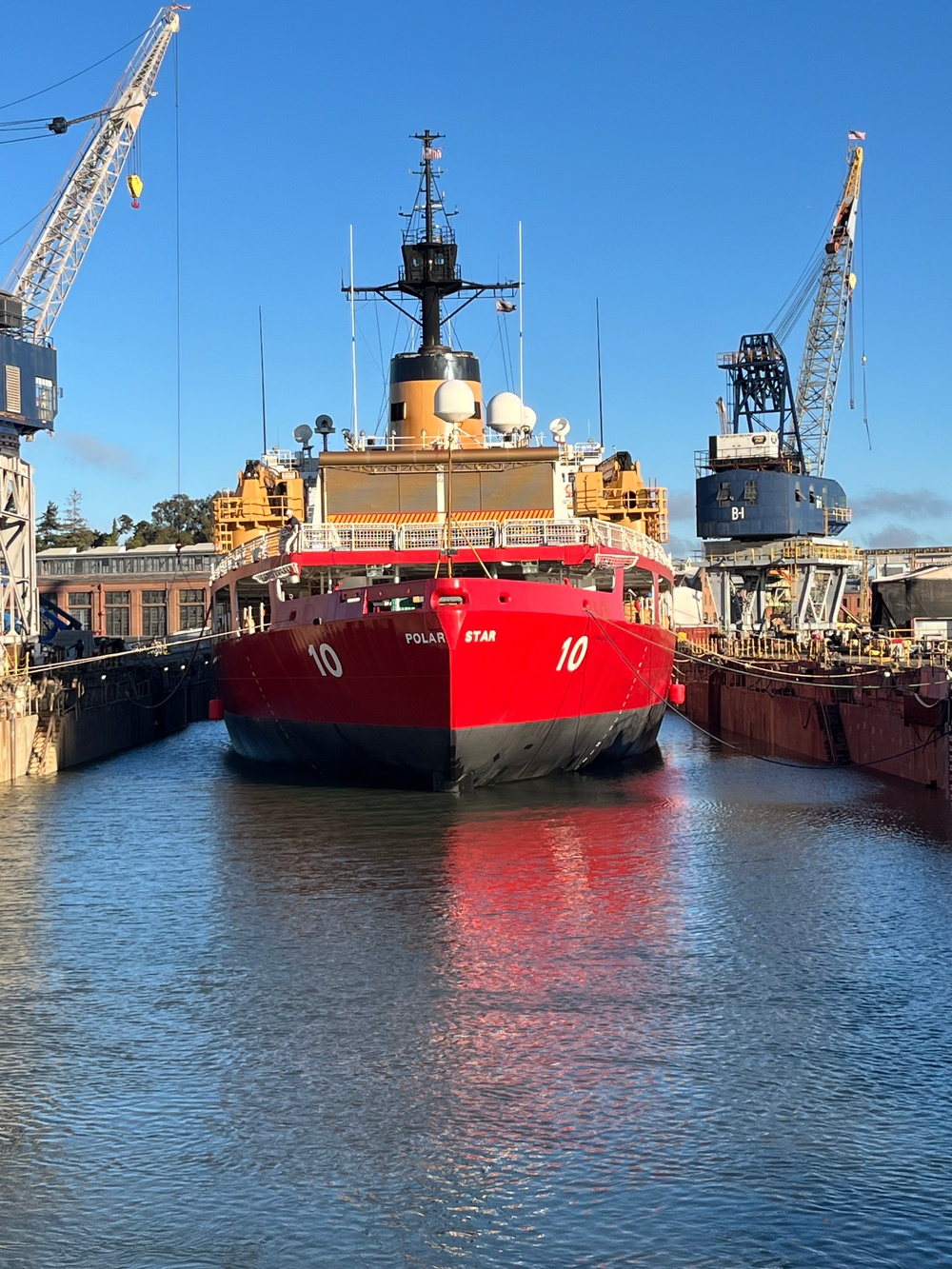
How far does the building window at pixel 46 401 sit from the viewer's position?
211 feet

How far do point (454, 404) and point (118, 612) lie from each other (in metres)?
79.3

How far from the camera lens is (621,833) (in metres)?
30.5

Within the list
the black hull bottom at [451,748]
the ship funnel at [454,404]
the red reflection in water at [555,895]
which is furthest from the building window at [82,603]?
the red reflection in water at [555,895]

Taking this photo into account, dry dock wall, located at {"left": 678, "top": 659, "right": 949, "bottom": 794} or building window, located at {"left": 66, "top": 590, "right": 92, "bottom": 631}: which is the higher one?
building window, located at {"left": 66, "top": 590, "right": 92, "bottom": 631}

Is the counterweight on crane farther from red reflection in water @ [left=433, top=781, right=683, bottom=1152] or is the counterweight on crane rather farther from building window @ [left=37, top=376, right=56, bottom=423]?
red reflection in water @ [left=433, top=781, right=683, bottom=1152]

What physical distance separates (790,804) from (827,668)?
1355 centimetres

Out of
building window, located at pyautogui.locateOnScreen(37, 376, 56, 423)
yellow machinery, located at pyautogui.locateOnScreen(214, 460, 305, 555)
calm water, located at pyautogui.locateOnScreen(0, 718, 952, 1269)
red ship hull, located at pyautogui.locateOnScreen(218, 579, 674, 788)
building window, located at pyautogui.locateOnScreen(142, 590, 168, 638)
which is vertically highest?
building window, located at pyautogui.locateOnScreen(37, 376, 56, 423)

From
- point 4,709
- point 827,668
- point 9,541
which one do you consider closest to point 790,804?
point 827,668

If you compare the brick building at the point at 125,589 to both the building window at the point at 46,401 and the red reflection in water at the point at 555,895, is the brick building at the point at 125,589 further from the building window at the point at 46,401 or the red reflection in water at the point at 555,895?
the red reflection in water at the point at 555,895

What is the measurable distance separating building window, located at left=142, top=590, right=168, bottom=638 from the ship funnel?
251 ft

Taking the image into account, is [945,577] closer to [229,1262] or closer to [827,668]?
[827,668]

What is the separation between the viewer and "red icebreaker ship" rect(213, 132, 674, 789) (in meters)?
32.2

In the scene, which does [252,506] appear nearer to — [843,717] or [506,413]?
[506,413]

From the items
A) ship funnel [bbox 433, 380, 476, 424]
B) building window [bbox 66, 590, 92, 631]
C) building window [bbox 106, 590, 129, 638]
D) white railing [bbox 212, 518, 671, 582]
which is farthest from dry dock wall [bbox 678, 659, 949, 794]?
building window [bbox 66, 590, 92, 631]
